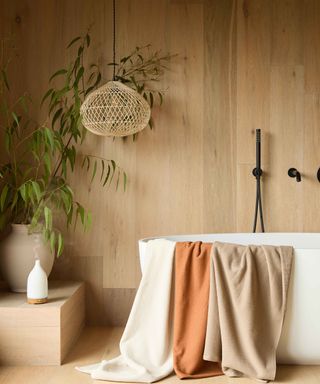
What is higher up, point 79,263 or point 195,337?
point 79,263

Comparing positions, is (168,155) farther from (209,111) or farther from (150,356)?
(150,356)

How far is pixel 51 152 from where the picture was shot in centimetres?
410

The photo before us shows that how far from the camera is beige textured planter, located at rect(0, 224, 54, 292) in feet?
13.1

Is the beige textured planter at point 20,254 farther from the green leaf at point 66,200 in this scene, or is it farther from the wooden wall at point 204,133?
the wooden wall at point 204,133

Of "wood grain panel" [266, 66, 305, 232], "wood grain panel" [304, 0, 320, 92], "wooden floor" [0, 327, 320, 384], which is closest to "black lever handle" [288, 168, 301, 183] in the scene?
"wood grain panel" [266, 66, 305, 232]

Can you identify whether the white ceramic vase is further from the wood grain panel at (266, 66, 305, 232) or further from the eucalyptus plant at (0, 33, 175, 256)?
the wood grain panel at (266, 66, 305, 232)

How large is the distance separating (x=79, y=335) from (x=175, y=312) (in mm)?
A: 1036

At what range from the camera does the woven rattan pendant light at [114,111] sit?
3.99m

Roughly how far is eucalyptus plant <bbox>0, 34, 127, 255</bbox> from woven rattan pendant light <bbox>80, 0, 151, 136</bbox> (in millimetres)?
191

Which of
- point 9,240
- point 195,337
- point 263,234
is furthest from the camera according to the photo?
point 263,234

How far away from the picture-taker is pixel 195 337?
338 centimetres

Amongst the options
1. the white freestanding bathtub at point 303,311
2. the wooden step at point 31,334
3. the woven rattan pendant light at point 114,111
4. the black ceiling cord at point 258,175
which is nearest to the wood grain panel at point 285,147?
the black ceiling cord at point 258,175

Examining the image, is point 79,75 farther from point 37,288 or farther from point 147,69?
point 37,288

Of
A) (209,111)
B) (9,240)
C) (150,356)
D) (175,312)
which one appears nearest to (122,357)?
(150,356)
